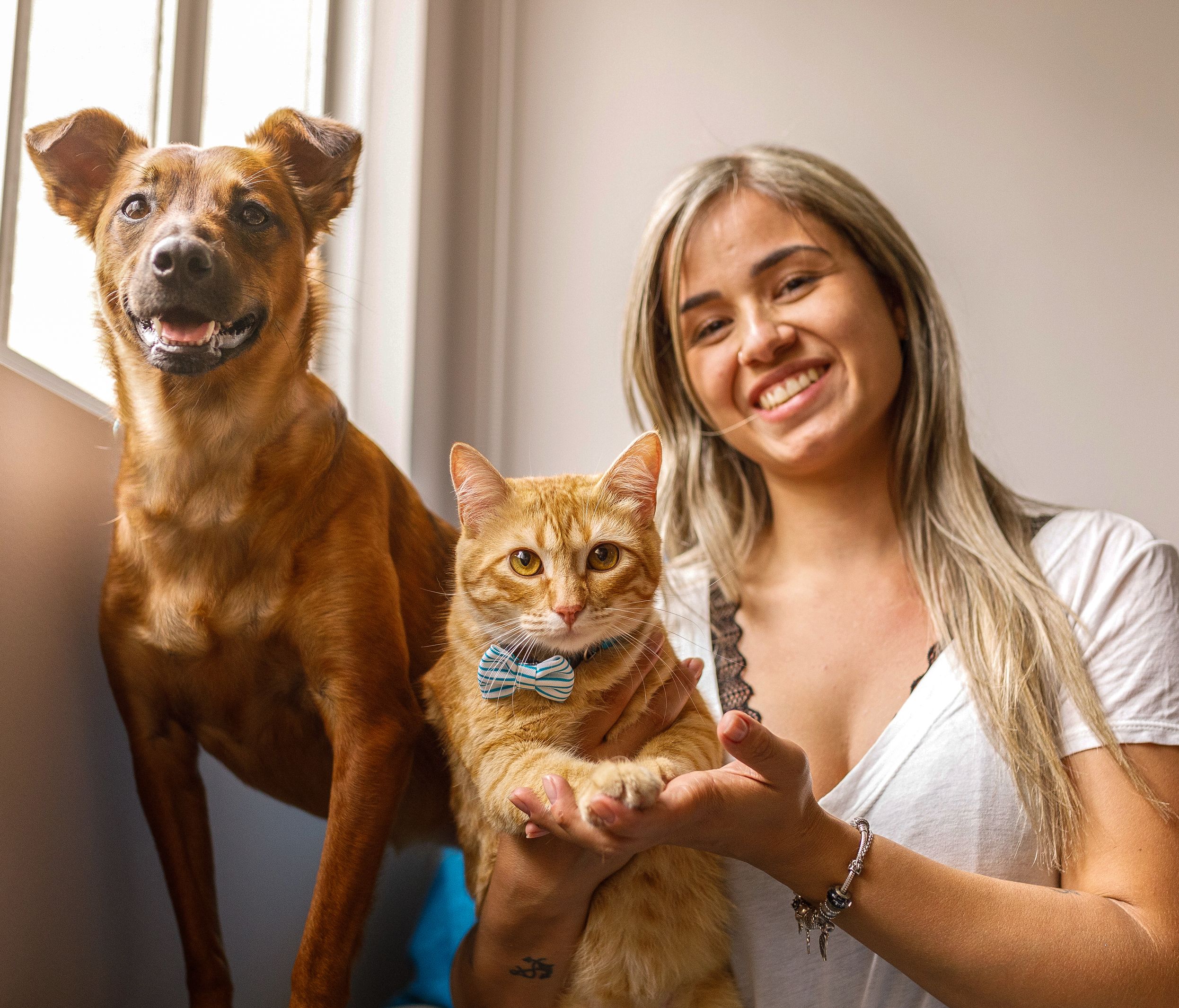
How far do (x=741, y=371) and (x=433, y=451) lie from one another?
690 millimetres

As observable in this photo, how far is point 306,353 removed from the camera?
1001 mm

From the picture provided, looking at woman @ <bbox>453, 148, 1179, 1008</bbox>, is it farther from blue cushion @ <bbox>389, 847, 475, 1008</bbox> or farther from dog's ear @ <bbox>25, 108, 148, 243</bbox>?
dog's ear @ <bbox>25, 108, 148, 243</bbox>

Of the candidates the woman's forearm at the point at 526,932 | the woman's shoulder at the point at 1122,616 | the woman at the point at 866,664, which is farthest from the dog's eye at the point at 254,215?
the woman's shoulder at the point at 1122,616

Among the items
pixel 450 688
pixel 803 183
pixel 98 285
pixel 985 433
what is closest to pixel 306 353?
pixel 98 285

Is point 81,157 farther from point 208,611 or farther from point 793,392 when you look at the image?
point 793,392

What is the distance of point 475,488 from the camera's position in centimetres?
113

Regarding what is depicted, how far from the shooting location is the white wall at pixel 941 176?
2.22 metres

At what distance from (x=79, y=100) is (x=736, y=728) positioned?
1.04 meters

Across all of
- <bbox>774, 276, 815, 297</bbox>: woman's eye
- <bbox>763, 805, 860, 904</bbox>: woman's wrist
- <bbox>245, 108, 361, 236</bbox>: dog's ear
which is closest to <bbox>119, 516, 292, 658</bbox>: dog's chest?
<bbox>245, 108, 361, 236</bbox>: dog's ear

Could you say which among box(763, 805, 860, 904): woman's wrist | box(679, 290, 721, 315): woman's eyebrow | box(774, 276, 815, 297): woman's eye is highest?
box(774, 276, 815, 297): woman's eye

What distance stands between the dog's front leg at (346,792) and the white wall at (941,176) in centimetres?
123

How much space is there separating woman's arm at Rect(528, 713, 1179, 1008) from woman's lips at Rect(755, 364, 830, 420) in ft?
2.38

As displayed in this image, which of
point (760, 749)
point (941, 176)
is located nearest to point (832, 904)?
point (760, 749)

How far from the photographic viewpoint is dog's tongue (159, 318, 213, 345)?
2.81ft
